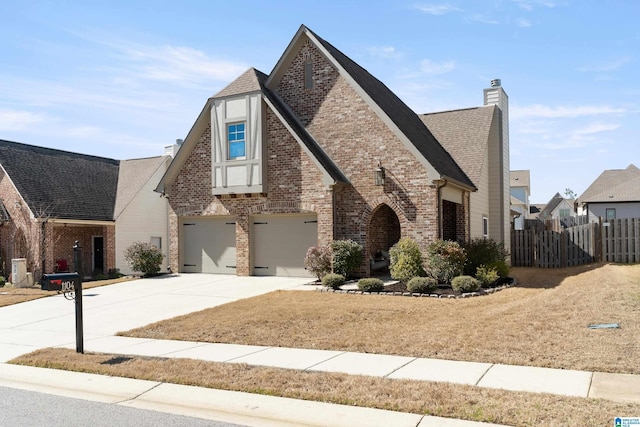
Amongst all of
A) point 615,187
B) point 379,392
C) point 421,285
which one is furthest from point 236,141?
point 615,187

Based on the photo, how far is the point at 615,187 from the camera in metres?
40.7

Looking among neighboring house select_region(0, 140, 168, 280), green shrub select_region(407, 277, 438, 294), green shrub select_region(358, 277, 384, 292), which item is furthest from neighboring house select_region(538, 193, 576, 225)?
green shrub select_region(358, 277, 384, 292)

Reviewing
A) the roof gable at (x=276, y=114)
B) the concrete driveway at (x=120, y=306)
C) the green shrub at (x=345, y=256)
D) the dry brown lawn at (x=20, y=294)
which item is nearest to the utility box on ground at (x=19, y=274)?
the dry brown lawn at (x=20, y=294)

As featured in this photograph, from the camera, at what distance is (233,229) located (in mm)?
21375

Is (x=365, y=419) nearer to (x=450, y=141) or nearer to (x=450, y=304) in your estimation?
(x=450, y=304)

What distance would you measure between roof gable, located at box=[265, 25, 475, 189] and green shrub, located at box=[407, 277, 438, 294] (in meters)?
3.76

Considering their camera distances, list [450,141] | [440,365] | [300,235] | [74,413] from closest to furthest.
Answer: [74,413] < [440,365] < [300,235] < [450,141]

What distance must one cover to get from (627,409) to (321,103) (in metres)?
16.3

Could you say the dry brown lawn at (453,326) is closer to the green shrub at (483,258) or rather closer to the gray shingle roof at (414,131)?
the green shrub at (483,258)

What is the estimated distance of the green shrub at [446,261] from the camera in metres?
→ 16.2

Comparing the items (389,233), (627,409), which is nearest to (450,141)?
(389,233)

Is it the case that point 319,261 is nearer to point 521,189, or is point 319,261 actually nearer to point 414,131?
point 414,131

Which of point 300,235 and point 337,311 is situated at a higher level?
point 300,235

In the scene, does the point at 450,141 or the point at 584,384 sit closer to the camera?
the point at 584,384
